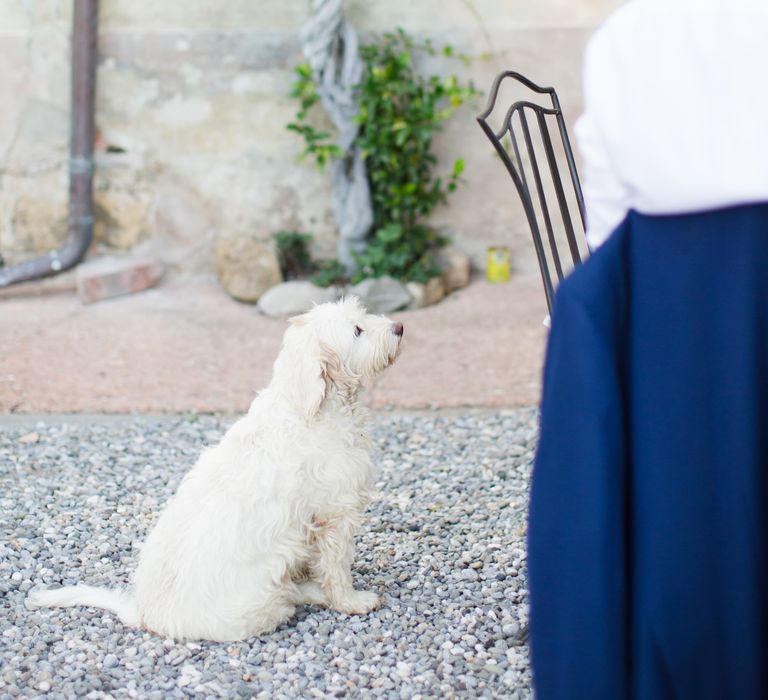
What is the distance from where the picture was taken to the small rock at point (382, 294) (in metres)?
6.38

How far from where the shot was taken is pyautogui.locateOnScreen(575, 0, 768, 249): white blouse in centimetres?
143

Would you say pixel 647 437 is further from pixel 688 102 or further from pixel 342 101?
pixel 342 101

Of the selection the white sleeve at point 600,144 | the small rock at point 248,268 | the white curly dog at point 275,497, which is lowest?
the white curly dog at point 275,497

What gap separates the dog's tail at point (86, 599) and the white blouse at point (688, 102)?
6.24 feet

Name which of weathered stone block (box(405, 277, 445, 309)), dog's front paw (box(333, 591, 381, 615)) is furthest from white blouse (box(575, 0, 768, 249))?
weathered stone block (box(405, 277, 445, 309))

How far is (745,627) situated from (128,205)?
20.1ft

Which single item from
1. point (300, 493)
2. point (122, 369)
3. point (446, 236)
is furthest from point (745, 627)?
point (446, 236)

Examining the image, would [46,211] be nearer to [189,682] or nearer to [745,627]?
[189,682]

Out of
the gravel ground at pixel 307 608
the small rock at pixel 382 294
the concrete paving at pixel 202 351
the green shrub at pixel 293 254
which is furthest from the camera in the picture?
the green shrub at pixel 293 254

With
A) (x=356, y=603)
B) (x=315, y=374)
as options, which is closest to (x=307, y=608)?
(x=356, y=603)

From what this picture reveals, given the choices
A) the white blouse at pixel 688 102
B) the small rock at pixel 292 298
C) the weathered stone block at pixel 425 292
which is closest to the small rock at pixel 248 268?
the small rock at pixel 292 298

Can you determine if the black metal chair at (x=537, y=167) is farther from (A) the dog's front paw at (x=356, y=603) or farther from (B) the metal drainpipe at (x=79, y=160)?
(B) the metal drainpipe at (x=79, y=160)

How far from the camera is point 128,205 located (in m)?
7.06

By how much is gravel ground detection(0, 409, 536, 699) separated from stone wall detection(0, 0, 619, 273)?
269 centimetres
